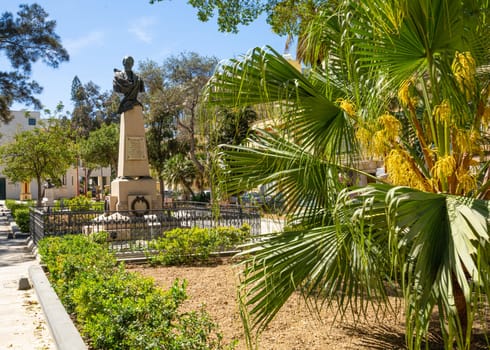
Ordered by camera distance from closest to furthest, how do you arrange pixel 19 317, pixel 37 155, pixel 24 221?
pixel 19 317, pixel 24 221, pixel 37 155

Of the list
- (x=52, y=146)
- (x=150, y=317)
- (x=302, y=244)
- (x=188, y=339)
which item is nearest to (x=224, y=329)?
(x=150, y=317)

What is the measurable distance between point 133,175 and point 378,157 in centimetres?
1455

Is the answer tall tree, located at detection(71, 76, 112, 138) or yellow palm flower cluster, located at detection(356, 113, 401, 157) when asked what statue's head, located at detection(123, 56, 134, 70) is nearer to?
yellow palm flower cluster, located at detection(356, 113, 401, 157)

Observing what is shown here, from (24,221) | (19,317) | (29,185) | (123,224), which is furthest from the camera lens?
(29,185)

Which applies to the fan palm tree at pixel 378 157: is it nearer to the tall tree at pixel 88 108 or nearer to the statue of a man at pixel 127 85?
the statue of a man at pixel 127 85

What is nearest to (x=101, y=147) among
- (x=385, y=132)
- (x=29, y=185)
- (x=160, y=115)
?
(x=160, y=115)

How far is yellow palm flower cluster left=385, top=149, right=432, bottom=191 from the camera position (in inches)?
134

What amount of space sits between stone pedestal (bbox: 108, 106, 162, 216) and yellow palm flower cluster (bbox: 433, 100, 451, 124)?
47.1 feet

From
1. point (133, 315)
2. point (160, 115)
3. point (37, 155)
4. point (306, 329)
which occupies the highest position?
point (160, 115)

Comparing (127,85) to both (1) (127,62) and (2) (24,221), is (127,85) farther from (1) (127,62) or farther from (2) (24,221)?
(2) (24,221)

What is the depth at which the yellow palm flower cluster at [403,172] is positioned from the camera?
11.2 feet

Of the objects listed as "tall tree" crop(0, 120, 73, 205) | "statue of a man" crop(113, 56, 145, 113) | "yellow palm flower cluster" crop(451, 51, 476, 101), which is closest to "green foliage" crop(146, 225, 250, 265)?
"yellow palm flower cluster" crop(451, 51, 476, 101)

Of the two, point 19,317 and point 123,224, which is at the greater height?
point 123,224

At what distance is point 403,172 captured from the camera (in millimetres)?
3414
